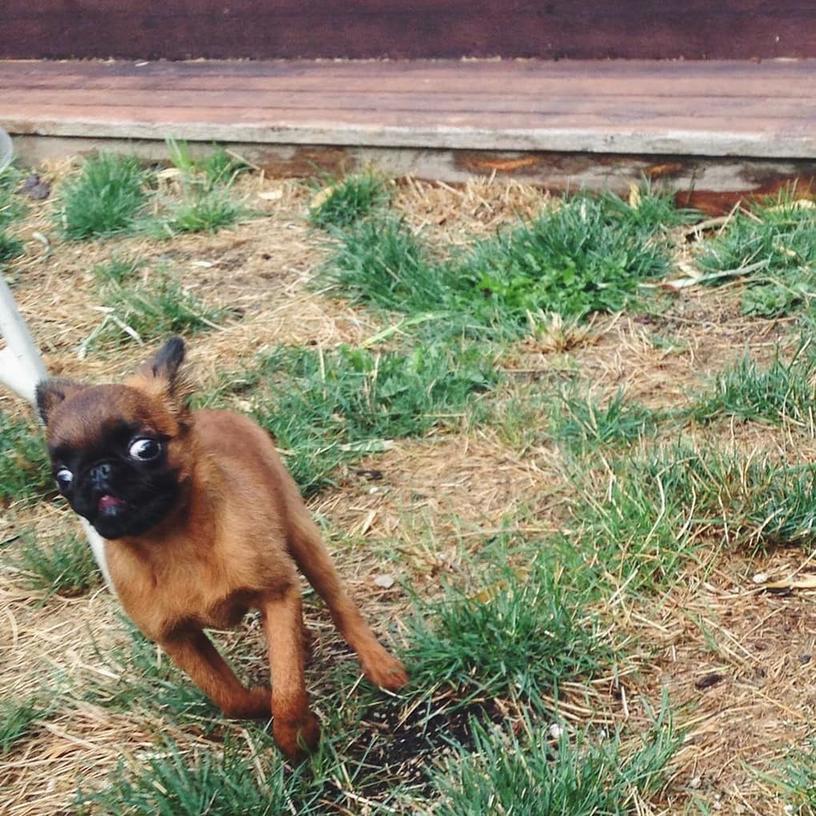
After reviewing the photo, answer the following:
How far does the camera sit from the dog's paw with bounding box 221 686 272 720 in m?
2.72

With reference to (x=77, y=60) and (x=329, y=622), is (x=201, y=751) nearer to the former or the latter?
(x=329, y=622)

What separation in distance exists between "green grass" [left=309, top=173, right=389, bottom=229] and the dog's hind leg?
2772 mm

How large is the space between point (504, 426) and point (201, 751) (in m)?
1.54

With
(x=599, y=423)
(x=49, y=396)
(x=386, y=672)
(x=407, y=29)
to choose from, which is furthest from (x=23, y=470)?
(x=407, y=29)

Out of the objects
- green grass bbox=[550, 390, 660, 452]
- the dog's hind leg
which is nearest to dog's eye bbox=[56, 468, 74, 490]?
the dog's hind leg

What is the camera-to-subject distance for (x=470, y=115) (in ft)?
18.4

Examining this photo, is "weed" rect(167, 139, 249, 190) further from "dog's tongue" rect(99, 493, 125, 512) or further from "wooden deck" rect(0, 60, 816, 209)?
"dog's tongue" rect(99, 493, 125, 512)

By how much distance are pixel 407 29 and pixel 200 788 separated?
5.18 metres

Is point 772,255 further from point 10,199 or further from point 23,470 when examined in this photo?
point 10,199

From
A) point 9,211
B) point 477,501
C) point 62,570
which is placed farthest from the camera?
point 9,211

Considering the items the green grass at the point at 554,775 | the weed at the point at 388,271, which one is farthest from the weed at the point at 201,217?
the green grass at the point at 554,775

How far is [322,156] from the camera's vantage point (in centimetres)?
598

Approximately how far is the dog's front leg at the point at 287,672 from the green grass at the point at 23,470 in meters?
1.64

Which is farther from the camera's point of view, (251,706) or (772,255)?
(772,255)
